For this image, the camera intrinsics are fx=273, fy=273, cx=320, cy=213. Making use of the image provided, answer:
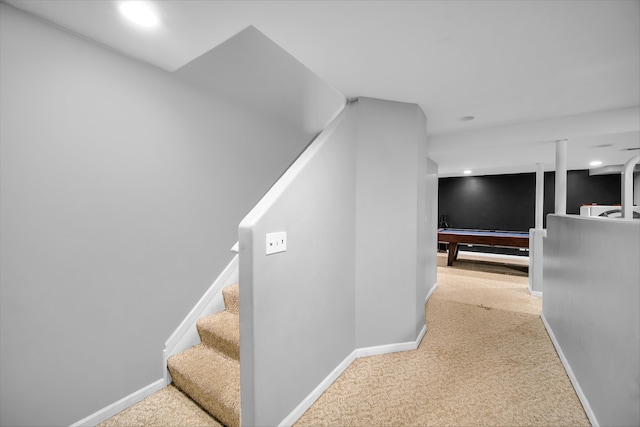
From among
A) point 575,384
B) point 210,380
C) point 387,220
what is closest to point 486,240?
point 575,384

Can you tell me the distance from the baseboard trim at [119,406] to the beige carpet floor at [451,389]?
36 mm

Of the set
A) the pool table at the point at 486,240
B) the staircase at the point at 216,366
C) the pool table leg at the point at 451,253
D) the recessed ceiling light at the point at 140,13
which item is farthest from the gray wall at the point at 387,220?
the pool table leg at the point at 451,253

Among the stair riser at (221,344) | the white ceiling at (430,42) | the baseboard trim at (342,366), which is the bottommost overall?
the baseboard trim at (342,366)

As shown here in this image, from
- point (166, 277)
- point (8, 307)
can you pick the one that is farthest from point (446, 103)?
point (8, 307)

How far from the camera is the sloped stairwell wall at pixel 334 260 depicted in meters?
1.45

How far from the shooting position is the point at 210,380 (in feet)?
5.74

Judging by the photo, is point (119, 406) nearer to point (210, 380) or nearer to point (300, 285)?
point (210, 380)

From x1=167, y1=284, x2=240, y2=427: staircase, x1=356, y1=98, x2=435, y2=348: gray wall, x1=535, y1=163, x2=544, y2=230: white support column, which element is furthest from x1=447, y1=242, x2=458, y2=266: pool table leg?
x1=167, y1=284, x2=240, y2=427: staircase

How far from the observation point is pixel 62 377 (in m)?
1.48

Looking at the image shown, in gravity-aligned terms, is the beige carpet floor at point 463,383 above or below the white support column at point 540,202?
below

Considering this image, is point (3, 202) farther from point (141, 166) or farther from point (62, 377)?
point (62, 377)

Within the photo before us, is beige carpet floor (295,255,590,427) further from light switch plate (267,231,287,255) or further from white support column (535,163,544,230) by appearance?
white support column (535,163,544,230)

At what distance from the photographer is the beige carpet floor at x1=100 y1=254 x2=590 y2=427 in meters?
1.69

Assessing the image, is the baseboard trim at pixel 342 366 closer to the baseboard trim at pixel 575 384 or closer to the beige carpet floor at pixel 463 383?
the beige carpet floor at pixel 463 383
